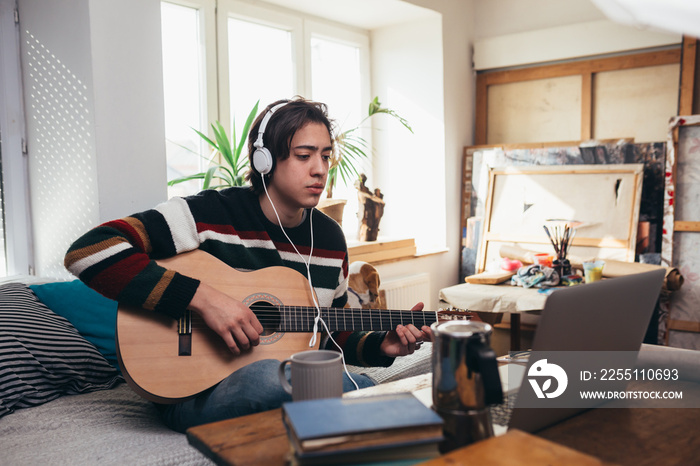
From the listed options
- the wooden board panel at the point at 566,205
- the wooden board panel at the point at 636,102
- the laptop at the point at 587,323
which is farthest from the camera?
the wooden board panel at the point at 636,102

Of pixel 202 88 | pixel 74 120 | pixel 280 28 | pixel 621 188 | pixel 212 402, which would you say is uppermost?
pixel 280 28

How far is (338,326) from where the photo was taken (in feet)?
5.39

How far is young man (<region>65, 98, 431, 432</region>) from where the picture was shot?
1.43m

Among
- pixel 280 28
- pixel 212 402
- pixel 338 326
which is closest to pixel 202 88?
pixel 280 28

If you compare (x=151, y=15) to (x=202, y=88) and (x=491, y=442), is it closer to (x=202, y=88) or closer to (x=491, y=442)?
(x=202, y=88)

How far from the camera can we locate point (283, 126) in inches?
69.9

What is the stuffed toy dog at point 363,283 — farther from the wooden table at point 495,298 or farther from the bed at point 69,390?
the bed at point 69,390

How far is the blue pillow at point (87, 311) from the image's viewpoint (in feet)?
6.27

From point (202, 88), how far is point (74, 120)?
967 mm

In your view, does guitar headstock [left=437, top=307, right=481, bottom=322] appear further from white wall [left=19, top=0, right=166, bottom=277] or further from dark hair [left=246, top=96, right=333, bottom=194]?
white wall [left=19, top=0, right=166, bottom=277]

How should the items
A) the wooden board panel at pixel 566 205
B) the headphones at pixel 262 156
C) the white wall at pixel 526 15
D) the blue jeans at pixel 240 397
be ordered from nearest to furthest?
the blue jeans at pixel 240 397 → the headphones at pixel 262 156 → the wooden board panel at pixel 566 205 → the white wall at pixel 526 15

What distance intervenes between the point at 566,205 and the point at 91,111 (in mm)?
2612

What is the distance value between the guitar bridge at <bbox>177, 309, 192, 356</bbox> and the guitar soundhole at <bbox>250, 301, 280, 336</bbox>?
17cm

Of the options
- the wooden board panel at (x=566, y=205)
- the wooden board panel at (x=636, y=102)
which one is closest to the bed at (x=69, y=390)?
the wooden board panel at (x=566, y=205)
